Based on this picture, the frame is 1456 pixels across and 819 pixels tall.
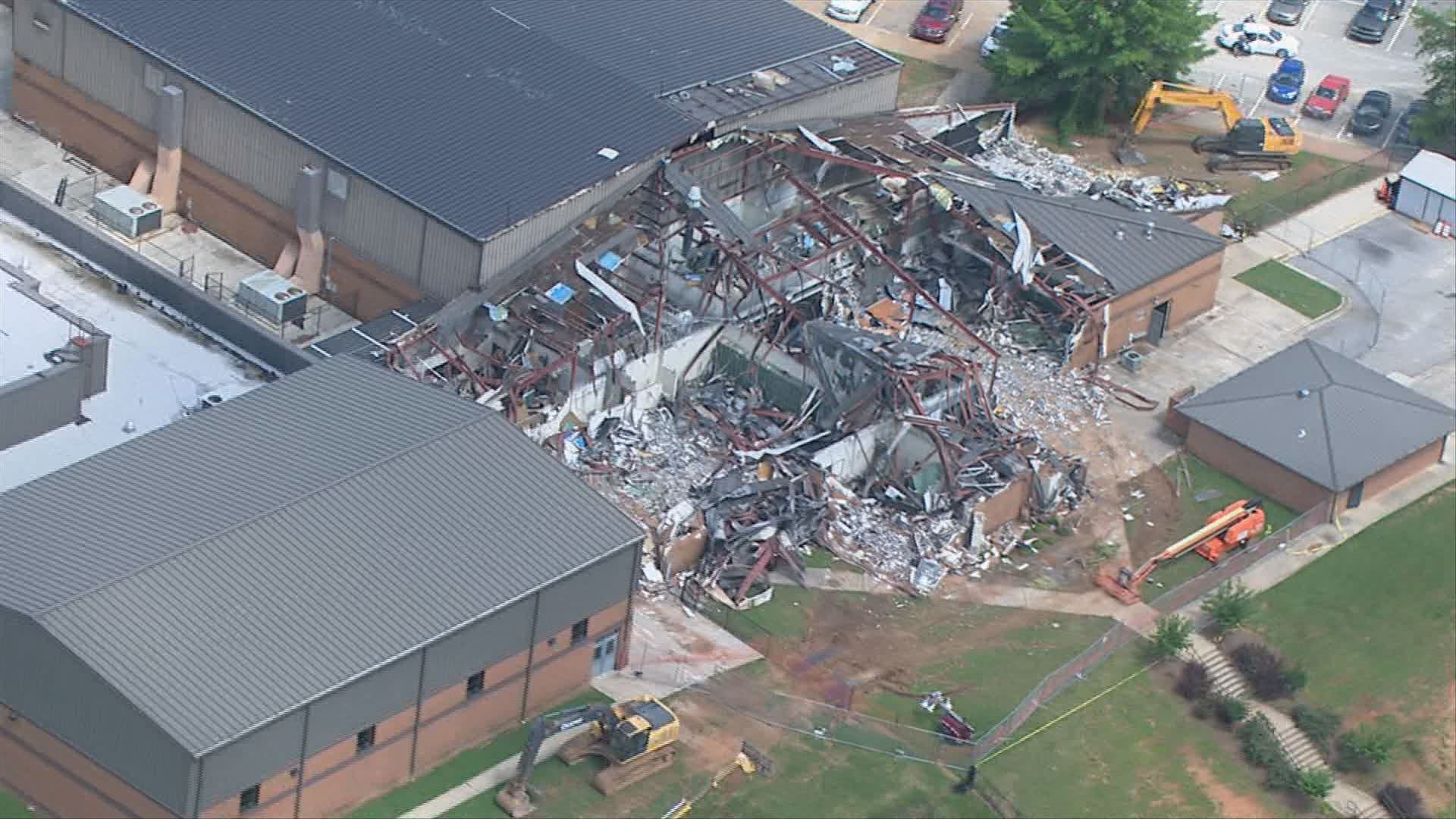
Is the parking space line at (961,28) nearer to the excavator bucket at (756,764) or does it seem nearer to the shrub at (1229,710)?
the shrub at (1229,710)

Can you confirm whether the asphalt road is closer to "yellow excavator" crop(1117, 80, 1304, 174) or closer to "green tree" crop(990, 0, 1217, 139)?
"yellow excavator" crop(1117, 80, 1304, 174)

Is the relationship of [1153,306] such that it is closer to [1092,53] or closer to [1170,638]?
[1092,53]

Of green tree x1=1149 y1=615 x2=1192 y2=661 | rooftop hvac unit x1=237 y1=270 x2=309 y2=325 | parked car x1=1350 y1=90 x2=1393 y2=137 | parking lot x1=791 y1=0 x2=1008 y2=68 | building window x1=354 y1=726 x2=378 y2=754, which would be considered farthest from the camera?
parking lot x1=791 y1=0 x2=1008 y2=68

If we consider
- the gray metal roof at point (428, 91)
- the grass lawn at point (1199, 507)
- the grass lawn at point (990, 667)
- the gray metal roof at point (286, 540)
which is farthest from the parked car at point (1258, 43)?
the gray metal roof at point (286, 540)

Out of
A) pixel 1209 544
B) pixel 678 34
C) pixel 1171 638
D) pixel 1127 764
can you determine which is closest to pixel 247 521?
pixel 1127 764

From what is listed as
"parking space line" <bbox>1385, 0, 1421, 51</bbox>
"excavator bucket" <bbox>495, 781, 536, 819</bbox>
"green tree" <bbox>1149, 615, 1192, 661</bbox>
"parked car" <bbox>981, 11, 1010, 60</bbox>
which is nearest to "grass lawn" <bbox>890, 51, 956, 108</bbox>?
"parked car" <bbox>981, 11, 1010, 60</bbox>
